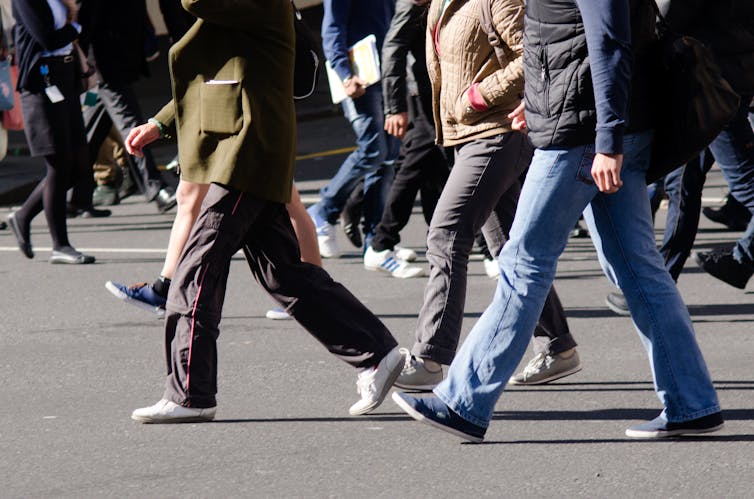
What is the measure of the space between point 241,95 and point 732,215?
215 inches

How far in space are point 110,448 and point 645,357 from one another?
239 cm

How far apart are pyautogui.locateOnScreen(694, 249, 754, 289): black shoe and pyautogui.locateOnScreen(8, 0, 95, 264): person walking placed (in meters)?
3.89

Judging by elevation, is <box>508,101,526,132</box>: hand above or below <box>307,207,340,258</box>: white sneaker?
above

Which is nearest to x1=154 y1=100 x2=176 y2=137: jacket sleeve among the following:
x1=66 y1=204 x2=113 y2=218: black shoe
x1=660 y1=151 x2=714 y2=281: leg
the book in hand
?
x1=660 y1=151 x2=714 y2=281: leg

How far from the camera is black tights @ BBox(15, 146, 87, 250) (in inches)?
362

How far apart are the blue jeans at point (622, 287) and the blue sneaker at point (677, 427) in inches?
1.0

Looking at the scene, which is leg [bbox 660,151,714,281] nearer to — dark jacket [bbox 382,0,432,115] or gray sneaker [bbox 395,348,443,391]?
dark jacket [bbox 382,0,432,115]

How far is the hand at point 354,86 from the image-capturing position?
862cm

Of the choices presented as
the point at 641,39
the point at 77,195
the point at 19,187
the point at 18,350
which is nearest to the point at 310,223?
the point at 18,350

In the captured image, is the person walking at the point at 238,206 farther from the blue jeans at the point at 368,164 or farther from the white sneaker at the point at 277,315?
the blue jeans at the point at 368,164

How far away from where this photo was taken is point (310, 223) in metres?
6.95

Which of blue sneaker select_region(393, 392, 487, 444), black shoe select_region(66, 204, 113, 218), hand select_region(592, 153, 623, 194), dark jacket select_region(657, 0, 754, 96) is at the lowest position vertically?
black shoe select_region(66, 204, 113, 218)

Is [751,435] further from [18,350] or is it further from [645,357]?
[18,350]

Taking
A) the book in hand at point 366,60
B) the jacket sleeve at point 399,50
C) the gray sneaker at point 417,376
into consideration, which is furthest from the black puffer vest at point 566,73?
the book in hand at point 366,60
